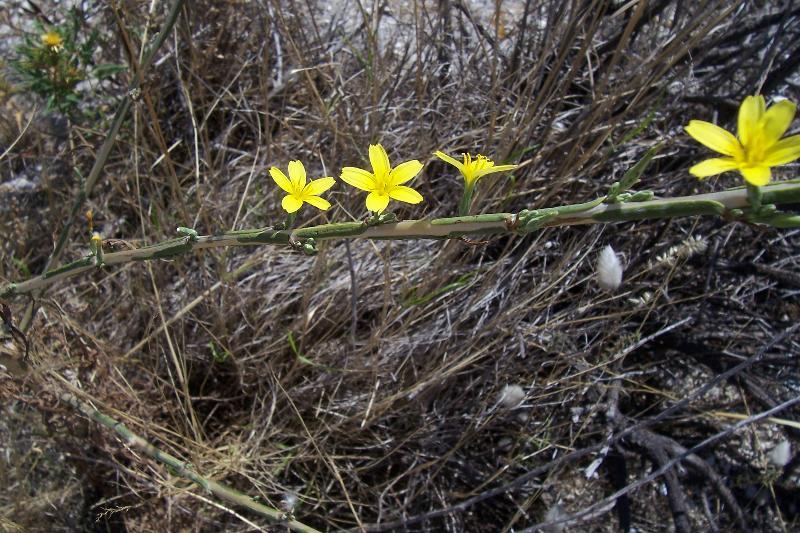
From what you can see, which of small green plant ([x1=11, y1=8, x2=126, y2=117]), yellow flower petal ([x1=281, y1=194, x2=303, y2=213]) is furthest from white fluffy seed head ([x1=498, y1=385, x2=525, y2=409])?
small green plant ([x1=11, y1=8, x2=126, y2=117])

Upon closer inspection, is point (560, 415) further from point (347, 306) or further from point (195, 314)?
point (195, 314)

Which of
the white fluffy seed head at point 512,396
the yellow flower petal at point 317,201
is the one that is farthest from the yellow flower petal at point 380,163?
the white fluffy seed head at point 512,396

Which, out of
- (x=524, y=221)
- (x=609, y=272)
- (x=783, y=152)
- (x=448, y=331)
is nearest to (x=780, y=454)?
(x=609, y=272)

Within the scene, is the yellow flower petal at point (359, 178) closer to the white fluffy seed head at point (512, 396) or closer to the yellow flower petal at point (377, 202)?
the yellow flower petal at point (377, 202)

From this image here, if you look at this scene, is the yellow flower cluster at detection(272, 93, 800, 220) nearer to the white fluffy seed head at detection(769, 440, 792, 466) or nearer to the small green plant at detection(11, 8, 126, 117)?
the white fluffy seed head at detection(769, 440, 792, 466)

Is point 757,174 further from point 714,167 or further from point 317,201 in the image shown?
point 317,201

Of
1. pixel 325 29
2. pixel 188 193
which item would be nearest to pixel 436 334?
pixel 188 193
